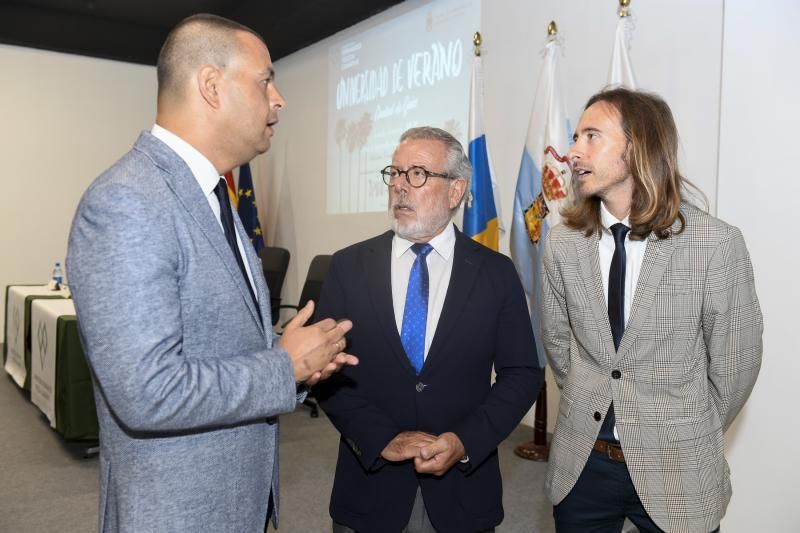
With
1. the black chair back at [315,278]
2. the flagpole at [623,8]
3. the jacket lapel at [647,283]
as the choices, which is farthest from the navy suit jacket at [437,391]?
the black chair back at [315,278]

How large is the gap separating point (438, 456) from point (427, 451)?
29 mm

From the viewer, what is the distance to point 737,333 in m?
1.43

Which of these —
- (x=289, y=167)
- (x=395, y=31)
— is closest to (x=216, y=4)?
(x=289, y=167)

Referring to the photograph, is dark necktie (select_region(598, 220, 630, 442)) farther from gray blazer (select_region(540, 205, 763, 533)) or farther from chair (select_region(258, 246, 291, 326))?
chair (select_region(258, 246, 291, 326))

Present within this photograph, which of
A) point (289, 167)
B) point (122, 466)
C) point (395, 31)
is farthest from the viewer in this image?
point (289, 167)

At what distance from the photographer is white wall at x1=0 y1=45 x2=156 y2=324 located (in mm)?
6953

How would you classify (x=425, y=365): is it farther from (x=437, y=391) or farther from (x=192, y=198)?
(x=192, y=198)

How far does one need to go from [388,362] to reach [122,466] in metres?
0.72

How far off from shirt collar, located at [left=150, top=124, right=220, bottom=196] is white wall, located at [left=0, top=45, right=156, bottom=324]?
6797 millimetres

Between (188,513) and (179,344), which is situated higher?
(179,344)

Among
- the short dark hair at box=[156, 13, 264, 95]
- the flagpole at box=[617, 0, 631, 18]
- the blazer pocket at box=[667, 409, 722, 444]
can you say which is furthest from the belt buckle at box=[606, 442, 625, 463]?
the flagpole at box=[617, 0, 631, 18]

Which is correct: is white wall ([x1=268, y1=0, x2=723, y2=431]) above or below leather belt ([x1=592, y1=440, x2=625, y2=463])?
above

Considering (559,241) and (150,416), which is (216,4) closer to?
(559,241)

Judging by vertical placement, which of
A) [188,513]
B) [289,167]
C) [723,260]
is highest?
[289,167]
